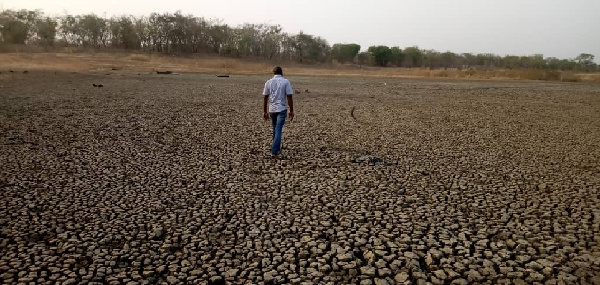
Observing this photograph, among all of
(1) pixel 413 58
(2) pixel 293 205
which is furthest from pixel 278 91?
(1) pixel 413 58

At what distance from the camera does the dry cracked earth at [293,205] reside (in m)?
3.92

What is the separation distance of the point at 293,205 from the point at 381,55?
8795 cm

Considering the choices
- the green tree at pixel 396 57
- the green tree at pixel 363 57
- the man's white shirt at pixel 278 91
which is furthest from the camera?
the green tree at pixel 363 57

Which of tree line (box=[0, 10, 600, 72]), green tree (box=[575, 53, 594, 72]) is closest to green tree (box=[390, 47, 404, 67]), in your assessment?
tree line (box=[0, 10, 600, 72])

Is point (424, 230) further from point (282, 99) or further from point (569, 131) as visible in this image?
point (569, 131)

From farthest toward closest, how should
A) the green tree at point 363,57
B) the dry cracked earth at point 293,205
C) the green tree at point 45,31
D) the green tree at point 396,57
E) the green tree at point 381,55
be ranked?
1. the green tree at point 363,57
2. the green tree at point 396,57
3. the green tree at point 381,55
4. the green tree at point 45,31
5. the dry cracked earth at point 293,205

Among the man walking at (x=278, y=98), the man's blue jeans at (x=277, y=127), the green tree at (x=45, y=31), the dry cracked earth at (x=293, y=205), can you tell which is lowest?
the dry cracked earth at (x=293, y=205)

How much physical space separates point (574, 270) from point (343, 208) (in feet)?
8.84

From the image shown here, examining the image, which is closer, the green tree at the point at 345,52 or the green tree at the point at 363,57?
the green tree at the point at 345,52

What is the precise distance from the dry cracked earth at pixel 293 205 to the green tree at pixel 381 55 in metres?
80.2

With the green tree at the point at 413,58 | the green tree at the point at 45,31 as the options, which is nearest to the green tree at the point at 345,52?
the green tree at the point at 413,58

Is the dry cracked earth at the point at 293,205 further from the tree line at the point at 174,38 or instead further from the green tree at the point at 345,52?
the green tree at the point at 345,52

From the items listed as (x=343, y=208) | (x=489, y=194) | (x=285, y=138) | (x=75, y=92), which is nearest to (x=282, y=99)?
(x=285, y=138)

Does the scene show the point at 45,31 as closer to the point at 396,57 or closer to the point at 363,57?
the point at 363,57
